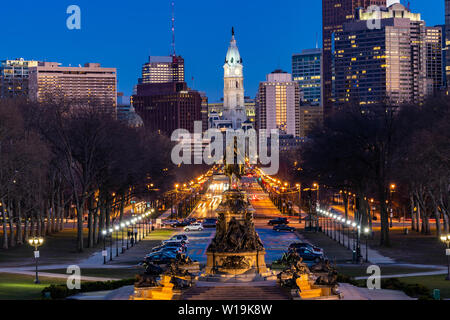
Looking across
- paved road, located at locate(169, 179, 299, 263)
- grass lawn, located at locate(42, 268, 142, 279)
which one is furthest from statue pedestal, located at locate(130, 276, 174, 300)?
paved road, located at locate(169, 179, 299, 263)

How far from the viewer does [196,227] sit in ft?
339

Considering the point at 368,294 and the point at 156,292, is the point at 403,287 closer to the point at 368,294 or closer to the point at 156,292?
the point at 368,294

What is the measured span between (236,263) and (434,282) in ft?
43.0

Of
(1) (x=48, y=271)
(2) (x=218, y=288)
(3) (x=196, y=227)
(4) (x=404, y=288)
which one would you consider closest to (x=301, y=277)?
(2) (x=218, y=288)

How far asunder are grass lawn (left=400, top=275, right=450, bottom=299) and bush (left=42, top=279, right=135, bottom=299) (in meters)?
17.4

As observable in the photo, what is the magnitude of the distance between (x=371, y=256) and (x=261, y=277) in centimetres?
2874

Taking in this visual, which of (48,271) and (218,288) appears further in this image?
(48,271)

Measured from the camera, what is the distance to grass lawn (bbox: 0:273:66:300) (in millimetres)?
43094

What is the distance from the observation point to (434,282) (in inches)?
1922

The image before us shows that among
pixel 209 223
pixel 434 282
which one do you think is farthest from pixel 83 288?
pixel 209 223

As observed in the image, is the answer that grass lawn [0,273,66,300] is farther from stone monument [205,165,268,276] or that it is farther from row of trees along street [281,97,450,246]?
row of trees along street [281,97,450,246]

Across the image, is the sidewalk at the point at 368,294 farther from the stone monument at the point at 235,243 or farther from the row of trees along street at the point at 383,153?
the row of trees along street at the point at 383,153

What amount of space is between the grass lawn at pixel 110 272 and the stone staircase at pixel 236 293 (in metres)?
15.3
